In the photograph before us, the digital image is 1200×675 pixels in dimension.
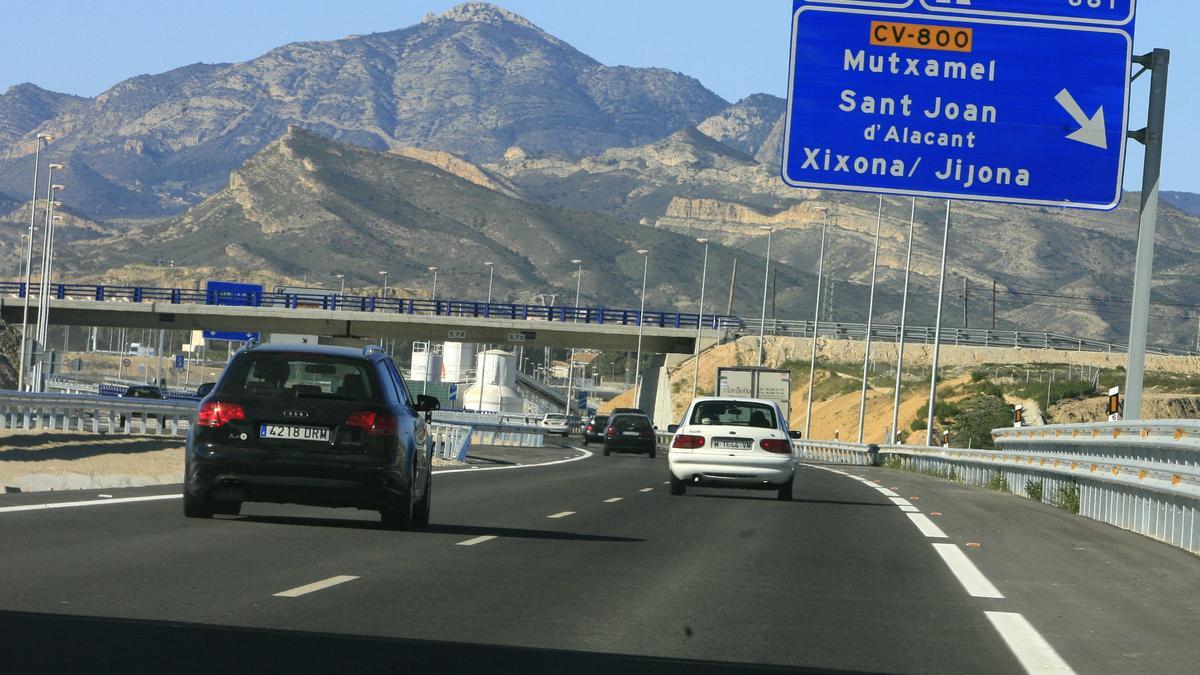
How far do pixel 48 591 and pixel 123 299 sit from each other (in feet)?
329

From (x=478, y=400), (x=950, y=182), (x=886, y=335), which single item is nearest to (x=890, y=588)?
(x=950, y=182)

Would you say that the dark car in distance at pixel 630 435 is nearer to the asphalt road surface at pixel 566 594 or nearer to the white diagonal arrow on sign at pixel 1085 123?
the white diagonal arrow on sign at pixel 1085 123

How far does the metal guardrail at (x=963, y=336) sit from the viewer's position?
11475 cm

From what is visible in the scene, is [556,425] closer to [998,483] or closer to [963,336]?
[963,336]

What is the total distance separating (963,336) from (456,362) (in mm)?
73093

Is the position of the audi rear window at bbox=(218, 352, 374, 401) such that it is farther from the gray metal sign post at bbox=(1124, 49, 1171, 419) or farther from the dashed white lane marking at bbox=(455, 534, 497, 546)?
the gray metal sign post at bbox=(1124, 49, 1171, 419)

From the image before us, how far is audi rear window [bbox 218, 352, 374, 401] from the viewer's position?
53.1ft

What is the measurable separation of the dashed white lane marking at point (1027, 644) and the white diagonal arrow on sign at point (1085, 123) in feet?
46.1

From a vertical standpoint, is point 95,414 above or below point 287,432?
below

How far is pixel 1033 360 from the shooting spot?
113 metres

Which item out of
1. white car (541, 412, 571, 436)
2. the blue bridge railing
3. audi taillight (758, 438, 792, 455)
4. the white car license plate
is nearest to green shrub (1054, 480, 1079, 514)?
audi taillight (758, 438, 792, 455)

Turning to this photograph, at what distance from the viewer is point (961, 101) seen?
25000 millimetres

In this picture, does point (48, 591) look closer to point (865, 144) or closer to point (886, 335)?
point (865, 144)

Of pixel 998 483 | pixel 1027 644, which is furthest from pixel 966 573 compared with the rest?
pixel 998 483
